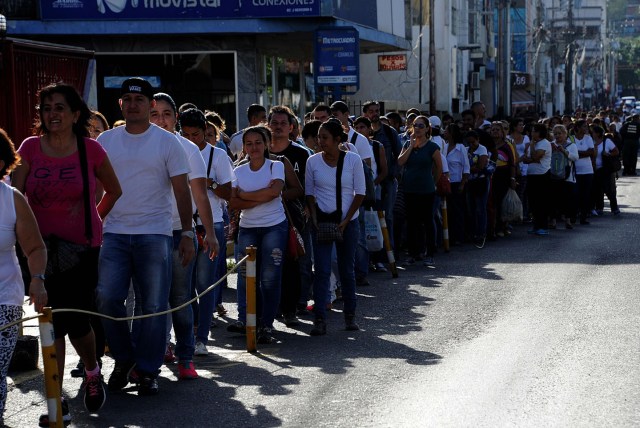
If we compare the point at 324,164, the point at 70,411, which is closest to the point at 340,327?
the point at 324,164

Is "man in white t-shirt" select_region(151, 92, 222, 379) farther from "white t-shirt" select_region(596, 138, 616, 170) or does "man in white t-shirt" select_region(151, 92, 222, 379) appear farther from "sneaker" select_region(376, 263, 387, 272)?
"white t-shirt" select_region(596, 138, 616, 170)

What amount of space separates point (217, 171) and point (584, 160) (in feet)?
44.6

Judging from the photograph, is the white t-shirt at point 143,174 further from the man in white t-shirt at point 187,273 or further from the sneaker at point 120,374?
the sneaker at point 120,374

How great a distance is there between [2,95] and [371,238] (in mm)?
4292

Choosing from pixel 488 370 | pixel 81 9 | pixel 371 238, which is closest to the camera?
pixel 488 370

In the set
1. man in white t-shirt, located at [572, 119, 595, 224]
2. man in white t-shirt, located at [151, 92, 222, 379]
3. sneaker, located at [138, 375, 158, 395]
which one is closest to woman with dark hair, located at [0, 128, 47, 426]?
sneaker, located at [138, 375, 158, 395]

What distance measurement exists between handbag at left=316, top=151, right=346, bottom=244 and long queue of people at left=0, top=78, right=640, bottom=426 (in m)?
0.01

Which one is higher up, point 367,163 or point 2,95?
point 2,95

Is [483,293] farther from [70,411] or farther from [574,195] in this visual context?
[574,195]

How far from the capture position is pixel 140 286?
25.9ft

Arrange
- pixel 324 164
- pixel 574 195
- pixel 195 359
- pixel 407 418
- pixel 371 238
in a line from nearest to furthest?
pixel 407 418, pixel 195 359, pixel 324 164, pixel 371 238, pixel 574 195

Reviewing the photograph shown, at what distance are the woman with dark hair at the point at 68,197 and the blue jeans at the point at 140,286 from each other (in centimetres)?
24

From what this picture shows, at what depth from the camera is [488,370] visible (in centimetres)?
846

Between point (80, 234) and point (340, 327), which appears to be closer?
point (80, 234)
